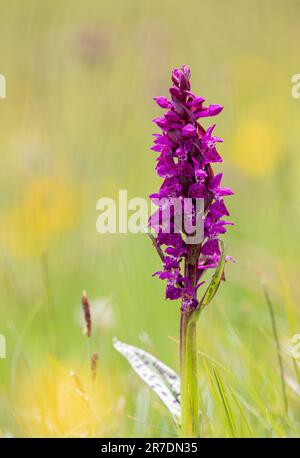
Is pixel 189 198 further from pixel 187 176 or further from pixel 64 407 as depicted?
pixel 64 407

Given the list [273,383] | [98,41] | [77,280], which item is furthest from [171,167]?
[98,41]

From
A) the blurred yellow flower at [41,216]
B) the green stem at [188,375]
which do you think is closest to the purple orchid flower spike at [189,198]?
the green stem at [188,375]

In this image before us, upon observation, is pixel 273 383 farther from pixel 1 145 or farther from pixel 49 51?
pixel 1 145

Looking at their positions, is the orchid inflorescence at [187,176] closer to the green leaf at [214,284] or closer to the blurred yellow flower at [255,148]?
the green leaf at [214,284]

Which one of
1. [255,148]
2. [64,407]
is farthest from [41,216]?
[64,407]

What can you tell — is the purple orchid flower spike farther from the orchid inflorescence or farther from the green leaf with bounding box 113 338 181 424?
the green leaf with bounding box 113 338 181 424

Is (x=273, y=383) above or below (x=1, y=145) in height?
below
